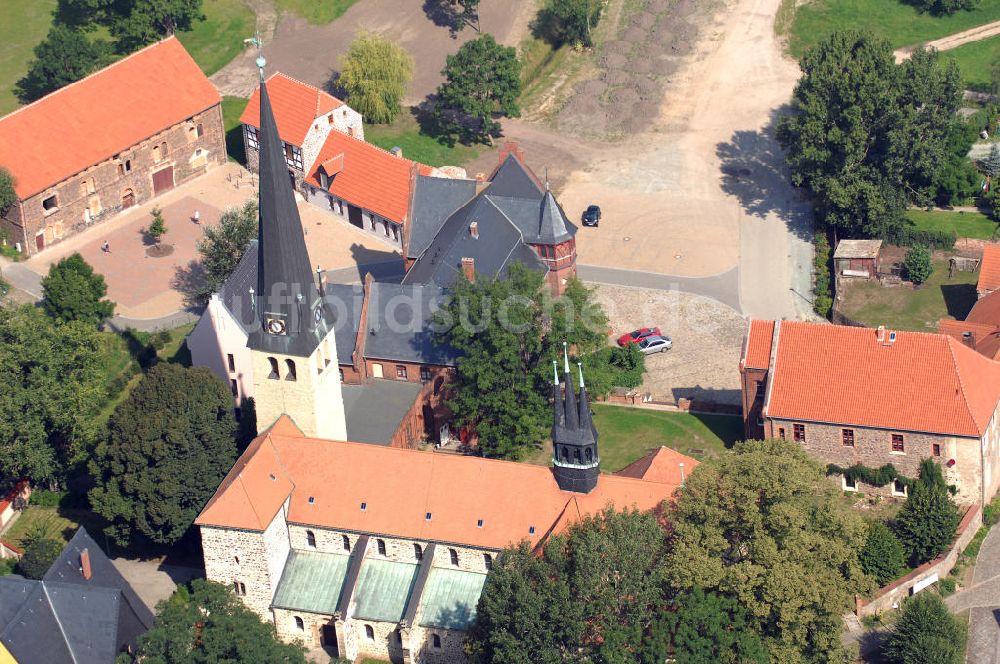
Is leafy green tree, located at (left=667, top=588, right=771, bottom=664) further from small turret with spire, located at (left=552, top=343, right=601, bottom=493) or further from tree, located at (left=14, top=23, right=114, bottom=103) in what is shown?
tree, located at (left=14, top=23, right=114, bottom=103)

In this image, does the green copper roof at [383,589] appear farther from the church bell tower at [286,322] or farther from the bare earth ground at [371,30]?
the bare earth ground at [371,30]

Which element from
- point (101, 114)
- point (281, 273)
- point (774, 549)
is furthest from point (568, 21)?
point (774, 549)

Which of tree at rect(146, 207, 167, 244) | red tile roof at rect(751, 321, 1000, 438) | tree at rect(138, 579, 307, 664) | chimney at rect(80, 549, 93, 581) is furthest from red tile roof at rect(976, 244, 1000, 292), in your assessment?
chimney at rect(80, 549, 93, 581)

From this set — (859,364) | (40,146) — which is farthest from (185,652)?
(40,146)

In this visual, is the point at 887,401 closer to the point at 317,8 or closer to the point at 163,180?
the point at 163,180

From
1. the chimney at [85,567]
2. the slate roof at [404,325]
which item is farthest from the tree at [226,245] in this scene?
the chimney at [85,567]
